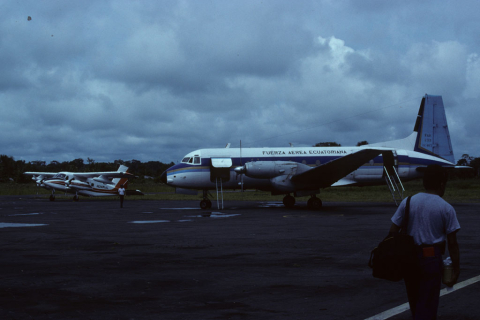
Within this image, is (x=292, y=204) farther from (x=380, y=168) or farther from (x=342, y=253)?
(x=342, y=253)

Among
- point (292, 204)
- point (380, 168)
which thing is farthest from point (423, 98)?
point (292, 204)

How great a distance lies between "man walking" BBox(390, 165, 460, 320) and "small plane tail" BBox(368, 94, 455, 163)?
2956 centimetres

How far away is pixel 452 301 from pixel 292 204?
2408 centimetres

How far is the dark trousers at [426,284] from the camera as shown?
15.1ft

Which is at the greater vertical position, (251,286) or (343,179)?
(343,179)

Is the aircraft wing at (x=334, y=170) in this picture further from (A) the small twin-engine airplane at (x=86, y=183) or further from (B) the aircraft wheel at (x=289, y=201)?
(A) the small twin-engine airplane at (x=86, y=183)

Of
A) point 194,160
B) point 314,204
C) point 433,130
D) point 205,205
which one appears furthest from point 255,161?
point 433,130

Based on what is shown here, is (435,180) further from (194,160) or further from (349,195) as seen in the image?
(349,195)

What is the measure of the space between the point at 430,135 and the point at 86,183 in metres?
32.7

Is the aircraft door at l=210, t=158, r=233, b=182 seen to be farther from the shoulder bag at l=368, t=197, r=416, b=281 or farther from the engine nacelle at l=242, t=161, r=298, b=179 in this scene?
the shoulder bag at l=368, t=197, r=416, b=281

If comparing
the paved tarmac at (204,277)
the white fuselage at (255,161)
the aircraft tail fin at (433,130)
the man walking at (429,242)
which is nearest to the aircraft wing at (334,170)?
the white fuselage at (255,161)

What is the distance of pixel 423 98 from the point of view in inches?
1335

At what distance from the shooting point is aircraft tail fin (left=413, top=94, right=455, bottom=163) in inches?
1310

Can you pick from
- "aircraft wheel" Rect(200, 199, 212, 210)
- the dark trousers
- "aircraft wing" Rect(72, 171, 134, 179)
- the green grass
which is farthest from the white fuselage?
the dark trousers
